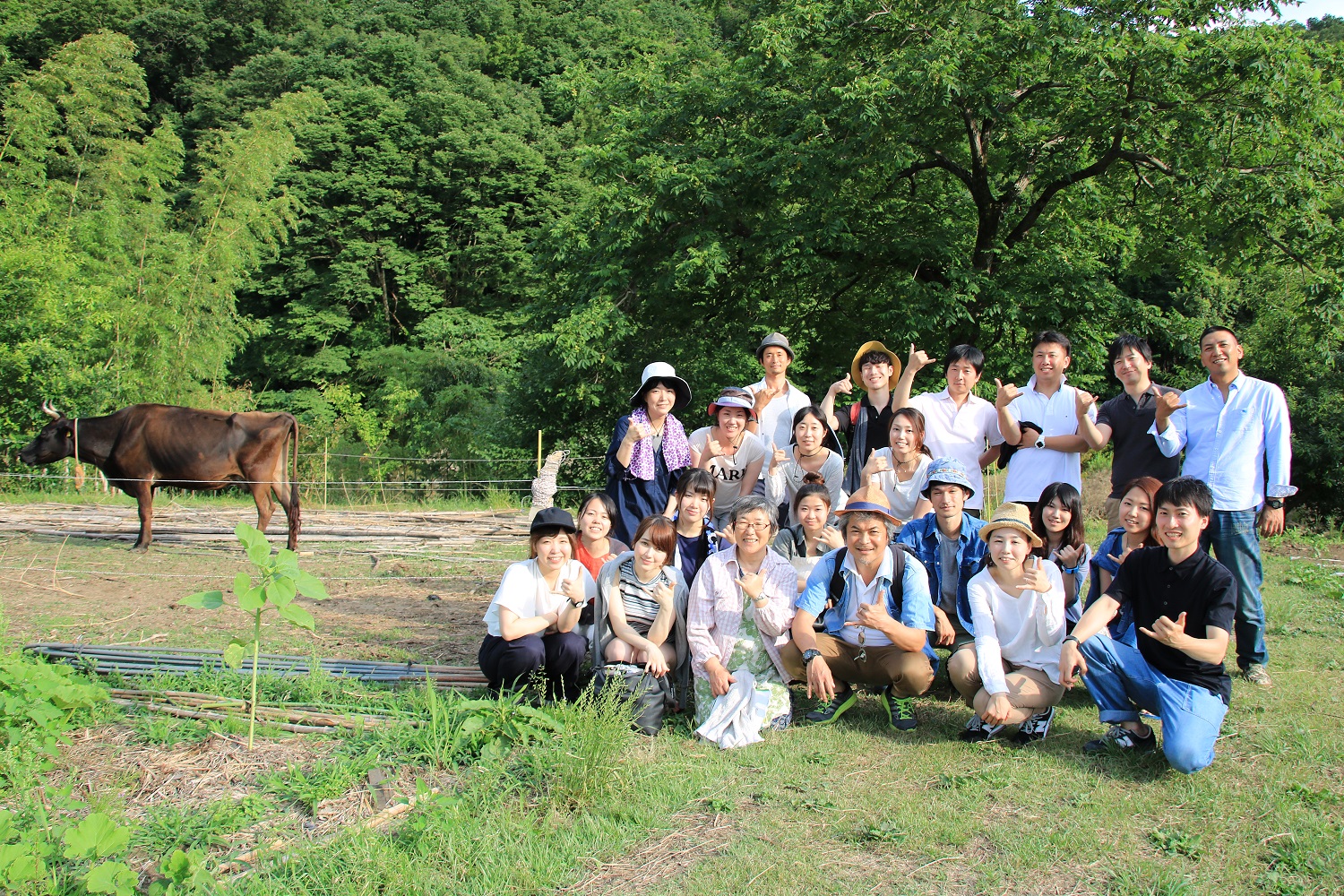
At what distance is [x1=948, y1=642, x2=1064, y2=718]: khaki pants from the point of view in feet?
12.4

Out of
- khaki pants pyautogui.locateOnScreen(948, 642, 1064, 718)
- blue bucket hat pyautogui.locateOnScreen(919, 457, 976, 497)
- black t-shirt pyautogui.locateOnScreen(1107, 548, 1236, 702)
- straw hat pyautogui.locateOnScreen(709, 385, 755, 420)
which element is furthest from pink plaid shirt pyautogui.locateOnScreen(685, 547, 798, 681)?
black t-shirt pyautogui.locateOnScreen(1107, 548, 1236, 702)

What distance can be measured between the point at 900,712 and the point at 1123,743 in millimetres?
874

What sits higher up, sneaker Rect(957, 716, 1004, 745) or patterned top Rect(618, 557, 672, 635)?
patterned top Rect(618, 557, 672, 635)

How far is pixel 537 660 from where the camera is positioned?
4.03 meters

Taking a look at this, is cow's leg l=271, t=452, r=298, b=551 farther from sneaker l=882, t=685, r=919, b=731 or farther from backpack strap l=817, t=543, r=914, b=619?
sneaker l=882, t=685, r=919, b=731

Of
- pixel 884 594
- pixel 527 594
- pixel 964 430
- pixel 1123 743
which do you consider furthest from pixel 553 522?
pixel 1123 743

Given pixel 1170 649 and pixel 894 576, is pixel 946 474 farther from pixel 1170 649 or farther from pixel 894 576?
pixel 1170 649

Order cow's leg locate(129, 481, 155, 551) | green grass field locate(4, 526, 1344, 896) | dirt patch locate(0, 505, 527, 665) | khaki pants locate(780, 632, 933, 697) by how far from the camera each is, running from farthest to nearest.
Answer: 1. cow's leg locate(129, 481, 155, 551)
2. dirt patch locate(0, 505, 527, 665)
3. khaki pants locate(780, 632, 933, 697)
4. green grass field locate(4, 526, 1344, 896)

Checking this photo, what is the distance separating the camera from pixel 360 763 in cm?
347

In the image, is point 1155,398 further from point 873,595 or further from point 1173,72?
point 1173,72

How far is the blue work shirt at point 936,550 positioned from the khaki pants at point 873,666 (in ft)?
1.57

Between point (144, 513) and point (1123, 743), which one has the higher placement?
point (144, 513)

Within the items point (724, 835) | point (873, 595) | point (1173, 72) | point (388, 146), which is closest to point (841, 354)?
point (1173, 72)

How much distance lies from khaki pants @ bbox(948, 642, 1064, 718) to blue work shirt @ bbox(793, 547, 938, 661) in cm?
17
